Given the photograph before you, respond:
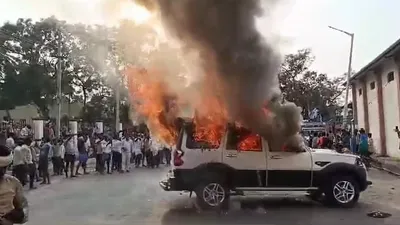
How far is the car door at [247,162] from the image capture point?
→ 1012 cm

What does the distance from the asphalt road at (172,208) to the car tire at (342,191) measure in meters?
0.23

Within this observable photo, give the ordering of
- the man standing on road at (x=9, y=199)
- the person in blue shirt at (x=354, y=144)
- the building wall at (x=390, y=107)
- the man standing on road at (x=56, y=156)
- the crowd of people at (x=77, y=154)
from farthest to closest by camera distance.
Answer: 1. the building wall at (x=390, y=107)
2. the person in blue shirt at (x=354, y=144)
3. the man standing on road at (x=56, y=156)
4. the crowd of people at (x=77, y=154)
5. the man standing on road at (x=9, y=199)

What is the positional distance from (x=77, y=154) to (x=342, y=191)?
11.8 metres

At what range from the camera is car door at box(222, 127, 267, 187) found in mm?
10117

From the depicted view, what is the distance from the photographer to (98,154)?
65.5ft

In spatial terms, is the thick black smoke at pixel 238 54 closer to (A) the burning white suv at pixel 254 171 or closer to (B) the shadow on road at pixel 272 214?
(A) the burning white suv at pixel 254 171

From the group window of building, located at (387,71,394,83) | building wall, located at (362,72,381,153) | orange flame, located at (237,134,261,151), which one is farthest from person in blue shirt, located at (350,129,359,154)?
orange flame, located at (237,134,261,151)

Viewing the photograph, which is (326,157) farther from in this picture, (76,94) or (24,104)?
(24,104)

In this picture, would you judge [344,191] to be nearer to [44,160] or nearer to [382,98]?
[44,160]

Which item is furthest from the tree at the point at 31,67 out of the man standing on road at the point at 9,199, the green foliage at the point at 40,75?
the man standing on road at the point at 9,199

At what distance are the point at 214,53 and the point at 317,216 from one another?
12.8ft

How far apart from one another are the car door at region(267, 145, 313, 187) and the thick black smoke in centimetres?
35

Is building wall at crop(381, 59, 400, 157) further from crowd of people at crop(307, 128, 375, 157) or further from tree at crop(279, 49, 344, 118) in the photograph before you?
tree at crop(279, 49, 344, 118)

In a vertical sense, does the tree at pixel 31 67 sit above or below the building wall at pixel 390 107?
above
